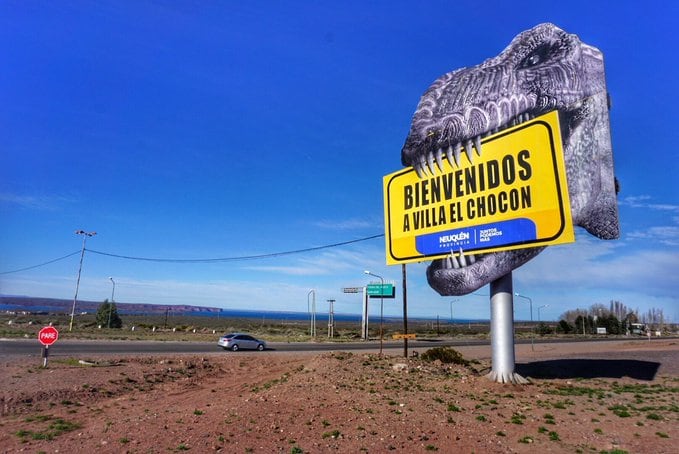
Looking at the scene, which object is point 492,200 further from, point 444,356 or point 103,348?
point 103,348

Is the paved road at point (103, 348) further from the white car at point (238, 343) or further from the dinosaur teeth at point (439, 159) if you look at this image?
the dinosaur teeth at point (439, 159)

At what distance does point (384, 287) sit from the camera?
53.6 meters

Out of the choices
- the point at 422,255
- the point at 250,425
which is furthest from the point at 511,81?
the point at 250,425

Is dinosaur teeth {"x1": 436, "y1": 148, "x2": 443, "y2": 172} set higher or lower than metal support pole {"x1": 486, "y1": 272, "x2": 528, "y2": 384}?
higher

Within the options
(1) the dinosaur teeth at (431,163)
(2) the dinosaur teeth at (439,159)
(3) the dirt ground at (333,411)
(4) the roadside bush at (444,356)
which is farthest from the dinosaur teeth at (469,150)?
(4) the roadside bush at (444,356)

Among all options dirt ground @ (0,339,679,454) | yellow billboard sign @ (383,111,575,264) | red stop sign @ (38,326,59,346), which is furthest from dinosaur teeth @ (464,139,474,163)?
red stop sign @ (38,326,59,346)

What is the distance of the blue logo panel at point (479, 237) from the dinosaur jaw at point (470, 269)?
0.36 meters

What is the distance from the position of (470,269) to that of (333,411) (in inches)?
272

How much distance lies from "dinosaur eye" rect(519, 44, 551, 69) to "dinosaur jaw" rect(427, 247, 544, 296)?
6.03 m

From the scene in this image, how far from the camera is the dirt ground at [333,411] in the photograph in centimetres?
787

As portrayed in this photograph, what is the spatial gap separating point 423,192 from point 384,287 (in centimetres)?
3827

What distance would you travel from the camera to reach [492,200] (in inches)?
550

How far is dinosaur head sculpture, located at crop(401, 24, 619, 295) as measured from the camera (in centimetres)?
1282

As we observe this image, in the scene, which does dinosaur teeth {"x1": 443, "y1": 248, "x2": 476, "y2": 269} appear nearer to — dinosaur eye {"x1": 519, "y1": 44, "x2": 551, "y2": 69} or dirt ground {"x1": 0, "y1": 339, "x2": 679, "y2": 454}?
dirt ground {"x1": 0, "y1": 339, "x2": 679, "y2": 454}
